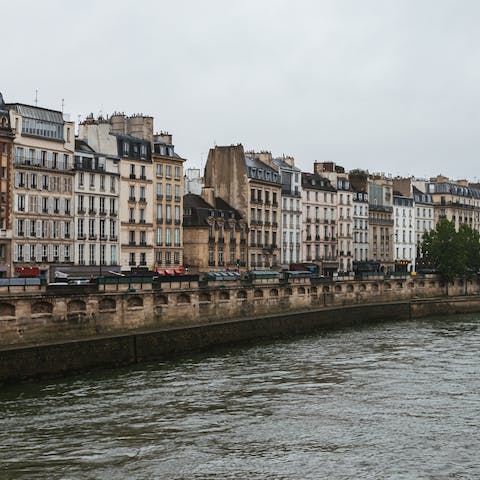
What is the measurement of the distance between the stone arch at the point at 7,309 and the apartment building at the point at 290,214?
56834 mm

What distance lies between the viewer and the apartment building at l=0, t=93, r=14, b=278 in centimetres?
6788

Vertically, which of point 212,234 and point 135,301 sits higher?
point 212,234

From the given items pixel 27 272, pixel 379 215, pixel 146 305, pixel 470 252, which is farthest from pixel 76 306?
pixel 379 215

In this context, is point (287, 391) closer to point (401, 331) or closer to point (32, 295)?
point (32, 295)

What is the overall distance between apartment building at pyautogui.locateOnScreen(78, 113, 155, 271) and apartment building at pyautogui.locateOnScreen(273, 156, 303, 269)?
2152 centimetres

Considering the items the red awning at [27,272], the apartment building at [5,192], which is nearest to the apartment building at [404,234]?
the red awning at [27,272]

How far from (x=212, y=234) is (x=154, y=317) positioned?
34522 mm

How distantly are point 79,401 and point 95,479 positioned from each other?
35.8 feet

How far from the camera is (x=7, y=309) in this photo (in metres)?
44.6

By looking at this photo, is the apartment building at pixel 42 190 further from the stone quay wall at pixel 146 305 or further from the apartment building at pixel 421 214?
the apartment building at pixel 421 214

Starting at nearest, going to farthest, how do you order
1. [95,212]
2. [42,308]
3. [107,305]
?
[42,308] → [107,305] → [95,212]

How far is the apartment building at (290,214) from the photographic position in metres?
101

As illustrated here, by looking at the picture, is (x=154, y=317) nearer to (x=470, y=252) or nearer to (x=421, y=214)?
(x=470, y=252)

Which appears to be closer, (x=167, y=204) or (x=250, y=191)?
(x=167, y=204)
